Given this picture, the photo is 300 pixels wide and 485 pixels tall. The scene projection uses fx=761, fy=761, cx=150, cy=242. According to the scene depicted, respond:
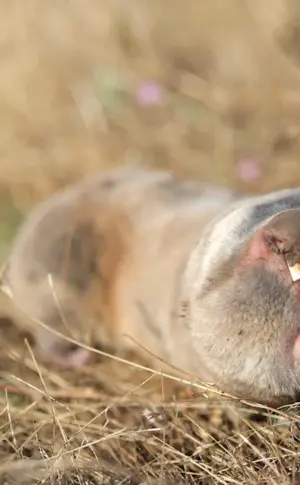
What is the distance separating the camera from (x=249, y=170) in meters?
2.62

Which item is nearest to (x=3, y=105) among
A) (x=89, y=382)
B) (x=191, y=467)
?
(x=89, y=382)

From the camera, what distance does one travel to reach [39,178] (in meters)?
2.77

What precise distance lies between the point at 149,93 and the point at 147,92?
15mm

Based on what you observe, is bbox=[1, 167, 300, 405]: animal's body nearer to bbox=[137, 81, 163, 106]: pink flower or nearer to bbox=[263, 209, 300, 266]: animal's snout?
bbox=[263, 209, 300, 266]: animal's snout

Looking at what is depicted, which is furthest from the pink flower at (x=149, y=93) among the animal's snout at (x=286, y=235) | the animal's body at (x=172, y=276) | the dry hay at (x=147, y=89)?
the animal's snout at (x=286, y=235)

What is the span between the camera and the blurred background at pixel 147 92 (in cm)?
274

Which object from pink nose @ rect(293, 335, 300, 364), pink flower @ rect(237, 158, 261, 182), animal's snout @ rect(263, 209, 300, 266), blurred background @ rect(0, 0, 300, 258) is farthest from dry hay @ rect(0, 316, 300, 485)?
pink flower @ rect(237, 158, 261, 182)

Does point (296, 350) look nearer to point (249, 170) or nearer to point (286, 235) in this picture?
point (286, 235)

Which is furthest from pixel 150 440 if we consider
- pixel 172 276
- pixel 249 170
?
pixel 249 170

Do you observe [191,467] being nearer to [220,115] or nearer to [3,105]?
[220,115]

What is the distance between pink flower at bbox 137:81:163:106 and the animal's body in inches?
31.5

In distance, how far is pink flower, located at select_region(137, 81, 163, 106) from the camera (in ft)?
9.73

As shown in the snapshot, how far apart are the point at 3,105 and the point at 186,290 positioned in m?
1.80

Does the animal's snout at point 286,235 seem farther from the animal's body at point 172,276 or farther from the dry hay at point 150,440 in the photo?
the dry hay at point 150,440
